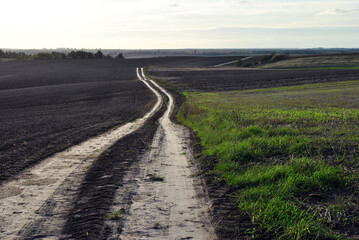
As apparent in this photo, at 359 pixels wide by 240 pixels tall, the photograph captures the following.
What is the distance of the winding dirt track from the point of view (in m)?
5.97

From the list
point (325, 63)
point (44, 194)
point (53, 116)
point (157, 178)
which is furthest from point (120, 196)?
point (325, 63)

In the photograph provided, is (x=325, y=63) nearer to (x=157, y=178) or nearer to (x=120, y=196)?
(x=157, y=178)

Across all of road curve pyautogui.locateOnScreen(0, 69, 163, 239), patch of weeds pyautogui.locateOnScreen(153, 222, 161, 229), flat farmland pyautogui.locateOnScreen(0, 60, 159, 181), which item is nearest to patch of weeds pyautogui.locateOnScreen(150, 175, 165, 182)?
road curve pyautogui.locateOnScreen(0, 69, 163, 239)

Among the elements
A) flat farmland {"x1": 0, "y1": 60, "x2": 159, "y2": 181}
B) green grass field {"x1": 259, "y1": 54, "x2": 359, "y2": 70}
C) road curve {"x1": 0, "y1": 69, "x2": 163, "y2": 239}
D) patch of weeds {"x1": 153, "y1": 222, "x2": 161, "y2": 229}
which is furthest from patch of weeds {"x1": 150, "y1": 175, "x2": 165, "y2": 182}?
green grass field {"x1": 259, "y1": 54, "x2": 359, "y2": 70}

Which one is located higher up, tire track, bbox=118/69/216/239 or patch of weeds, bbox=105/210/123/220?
patch of weeds, bbox=105/210/123/220

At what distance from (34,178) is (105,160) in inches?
86.1

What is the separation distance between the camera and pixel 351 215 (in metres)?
5.91

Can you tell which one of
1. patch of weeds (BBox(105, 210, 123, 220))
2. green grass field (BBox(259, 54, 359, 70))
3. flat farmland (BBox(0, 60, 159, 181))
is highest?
green grass field (BBox(259, 54, 359, 70))

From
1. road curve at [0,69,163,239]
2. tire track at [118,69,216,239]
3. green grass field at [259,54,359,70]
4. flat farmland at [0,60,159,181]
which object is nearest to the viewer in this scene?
tire track at [118,69,216,239]

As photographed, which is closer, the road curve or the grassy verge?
the grassy verge

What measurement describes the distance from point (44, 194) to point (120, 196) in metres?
1.58

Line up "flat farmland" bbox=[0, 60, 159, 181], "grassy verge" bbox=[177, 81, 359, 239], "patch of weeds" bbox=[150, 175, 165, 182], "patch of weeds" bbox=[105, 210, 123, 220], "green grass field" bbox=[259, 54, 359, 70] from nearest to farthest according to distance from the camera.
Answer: "grassy verge" bbox=[177, 81, 359, 239] → "patch of weeds" bbox=[105, 210, 123, 220] → "patch of weeds" bbox=[150, 175, 165, 182] → "flat farmland" bbox=[0, 60, 159, 181] → "green grass field" bbox=[259, 54, 359, 70]

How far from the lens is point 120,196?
7.50 m

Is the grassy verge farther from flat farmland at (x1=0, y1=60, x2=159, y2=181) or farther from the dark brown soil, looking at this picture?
flat farmland at (x1=0, y1=60, x2=159, y2=181)
